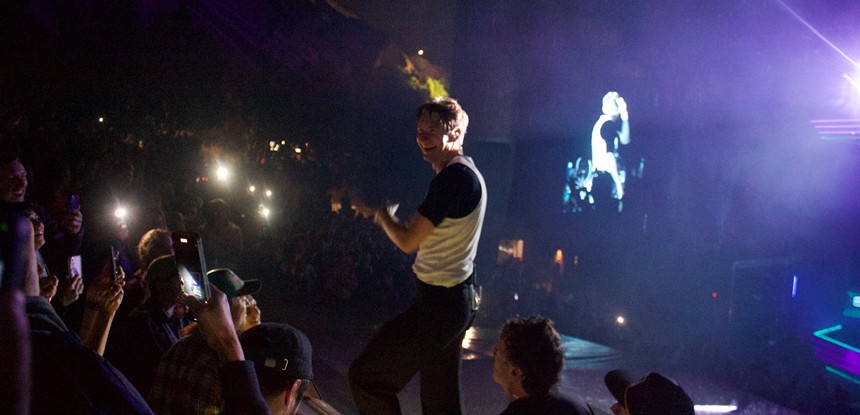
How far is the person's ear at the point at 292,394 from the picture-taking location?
6.86ft

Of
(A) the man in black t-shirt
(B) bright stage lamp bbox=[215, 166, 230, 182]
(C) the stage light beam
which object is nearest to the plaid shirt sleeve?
(A) the man in black t-shirt

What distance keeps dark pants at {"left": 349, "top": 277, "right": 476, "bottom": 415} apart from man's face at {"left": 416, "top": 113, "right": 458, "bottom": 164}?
2.13 ft

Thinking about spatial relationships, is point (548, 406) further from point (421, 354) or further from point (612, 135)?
point (612, 135)

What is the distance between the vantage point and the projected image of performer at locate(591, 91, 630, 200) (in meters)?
17.5

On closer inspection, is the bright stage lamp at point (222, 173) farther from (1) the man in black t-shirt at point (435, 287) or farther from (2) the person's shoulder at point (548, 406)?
(2) the person's shoulder at point (548, 406)

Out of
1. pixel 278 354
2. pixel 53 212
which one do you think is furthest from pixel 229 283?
pixel 53 212

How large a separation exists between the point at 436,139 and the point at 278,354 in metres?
1.31

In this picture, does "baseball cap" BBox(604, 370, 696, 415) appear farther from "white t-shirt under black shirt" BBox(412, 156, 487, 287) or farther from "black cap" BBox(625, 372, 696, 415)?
"white t-shirt under black shirt" BBox(412, 156, 487, 287)

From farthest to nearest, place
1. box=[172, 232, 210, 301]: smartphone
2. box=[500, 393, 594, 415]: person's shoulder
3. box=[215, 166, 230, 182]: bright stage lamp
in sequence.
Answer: box=[215, 166, 230, 182]: bright stage lamp, box=[500, 393, 594, 415]: person's shoulder, box=[172, 232, 210, 301]: smartphone

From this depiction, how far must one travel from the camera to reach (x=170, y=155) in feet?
49.5

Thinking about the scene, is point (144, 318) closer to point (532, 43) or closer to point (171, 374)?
point (171, 374)

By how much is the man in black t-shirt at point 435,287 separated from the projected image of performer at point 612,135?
15.5m

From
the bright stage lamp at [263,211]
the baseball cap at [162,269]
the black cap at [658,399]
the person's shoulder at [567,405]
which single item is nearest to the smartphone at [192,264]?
A: the baseball cap at [162,269]

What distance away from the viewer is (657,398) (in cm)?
251
